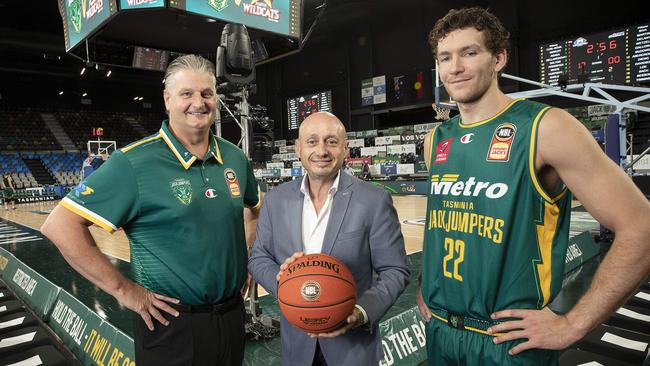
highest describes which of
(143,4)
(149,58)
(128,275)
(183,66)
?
(143,4)

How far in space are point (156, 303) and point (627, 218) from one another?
Result: 156 centimetres

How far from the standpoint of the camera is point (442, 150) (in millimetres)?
1417

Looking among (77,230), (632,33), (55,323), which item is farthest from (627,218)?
(632,33)

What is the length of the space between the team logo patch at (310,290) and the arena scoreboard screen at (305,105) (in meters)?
16.5

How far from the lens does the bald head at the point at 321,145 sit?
1.54 m

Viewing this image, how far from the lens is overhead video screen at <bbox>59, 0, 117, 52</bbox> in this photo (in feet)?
14.0

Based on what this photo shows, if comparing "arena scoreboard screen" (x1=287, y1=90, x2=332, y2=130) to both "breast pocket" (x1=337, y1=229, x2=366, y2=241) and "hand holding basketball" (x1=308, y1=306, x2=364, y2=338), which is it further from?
"hand holding basketball" (x1=308, y1=306, x2=364, y2=338)

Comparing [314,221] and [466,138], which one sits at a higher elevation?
[466,138]

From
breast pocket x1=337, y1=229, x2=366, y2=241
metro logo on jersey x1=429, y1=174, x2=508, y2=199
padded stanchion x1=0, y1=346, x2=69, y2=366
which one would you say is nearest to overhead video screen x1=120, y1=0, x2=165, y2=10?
padded stanchion x1=0, y1=346, x2=69, y2=366

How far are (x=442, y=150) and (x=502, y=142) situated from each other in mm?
222

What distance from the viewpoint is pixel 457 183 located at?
1.33 m

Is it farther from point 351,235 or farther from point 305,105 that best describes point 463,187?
point 305,105

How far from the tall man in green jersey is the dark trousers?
33.3 inches

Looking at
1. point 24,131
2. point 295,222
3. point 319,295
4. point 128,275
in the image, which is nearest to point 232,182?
point 295,222
